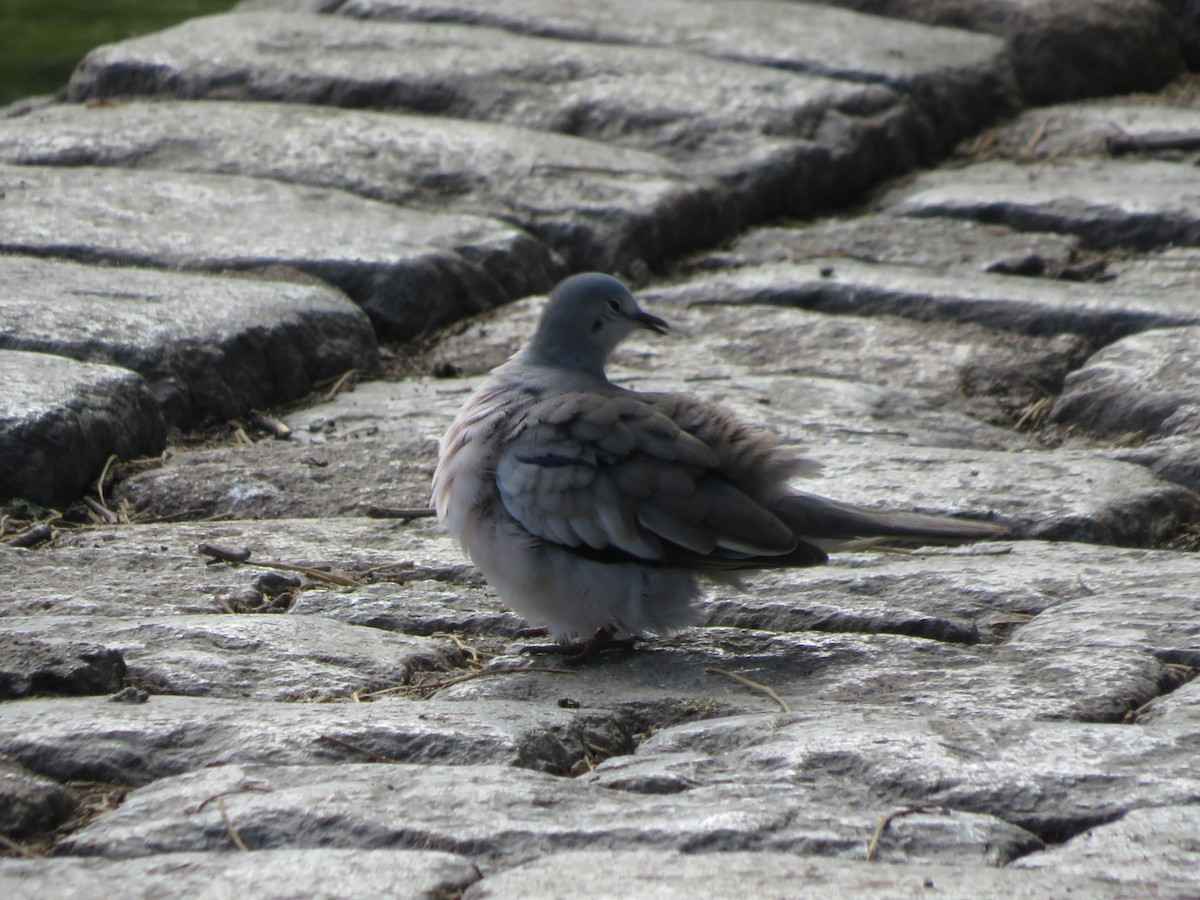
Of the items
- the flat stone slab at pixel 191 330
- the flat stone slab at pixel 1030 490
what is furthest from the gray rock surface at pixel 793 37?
the flat stone slab at pixel 1030 490

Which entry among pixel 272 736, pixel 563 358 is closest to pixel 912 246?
pixel 563 358

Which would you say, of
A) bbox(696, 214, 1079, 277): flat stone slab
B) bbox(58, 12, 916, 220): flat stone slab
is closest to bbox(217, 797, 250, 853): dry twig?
bbox(696, 214, 1079, 277): flat stone slab

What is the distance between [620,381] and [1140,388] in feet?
4.63

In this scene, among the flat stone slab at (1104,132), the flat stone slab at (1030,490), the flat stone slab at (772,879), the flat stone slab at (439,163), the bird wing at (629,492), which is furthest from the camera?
the flat stone slab at (1104,132)

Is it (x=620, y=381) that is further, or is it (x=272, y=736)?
(x=620, y=381)

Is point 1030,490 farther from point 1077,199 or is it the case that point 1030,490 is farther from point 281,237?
point 281,237

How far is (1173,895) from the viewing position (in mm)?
1794

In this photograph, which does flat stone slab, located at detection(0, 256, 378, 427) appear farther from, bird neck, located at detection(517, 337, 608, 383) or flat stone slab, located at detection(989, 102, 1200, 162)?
flat stone slab, located at detection(989, 102, 1200, 162)

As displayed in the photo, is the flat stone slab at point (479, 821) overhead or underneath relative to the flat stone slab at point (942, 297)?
underneath

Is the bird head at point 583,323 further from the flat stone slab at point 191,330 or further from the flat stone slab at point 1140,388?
the flat stone slab at point 1140,388

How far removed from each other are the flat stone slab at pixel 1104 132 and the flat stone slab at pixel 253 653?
412cm

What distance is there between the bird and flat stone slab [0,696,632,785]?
20.6 inches

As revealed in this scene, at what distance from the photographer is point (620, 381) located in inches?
172

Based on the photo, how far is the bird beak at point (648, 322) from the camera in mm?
3707
